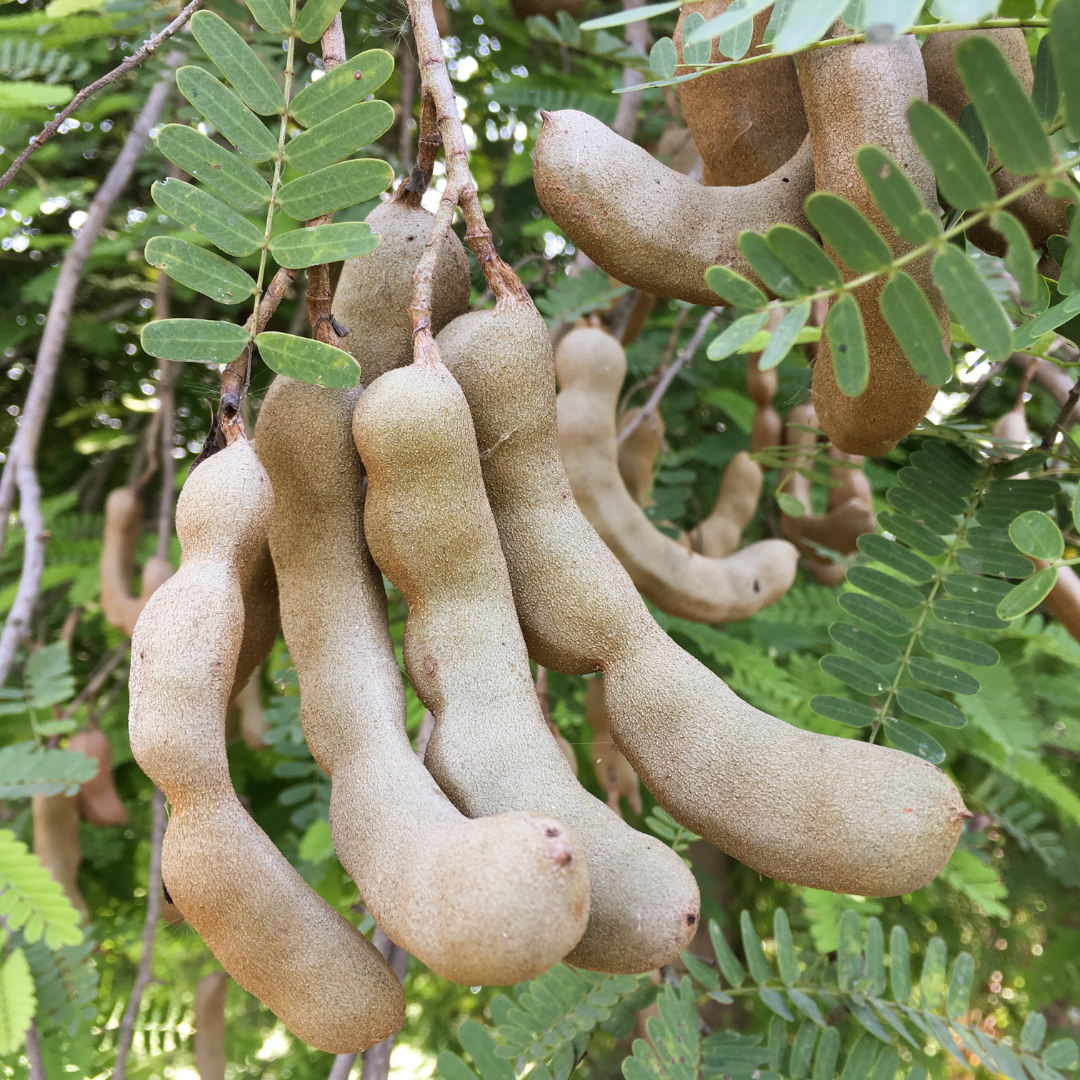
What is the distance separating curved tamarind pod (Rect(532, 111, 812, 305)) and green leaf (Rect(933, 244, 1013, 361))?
0.19m

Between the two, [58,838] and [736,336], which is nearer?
[736,336]

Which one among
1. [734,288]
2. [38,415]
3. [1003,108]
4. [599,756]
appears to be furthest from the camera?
[599,756]

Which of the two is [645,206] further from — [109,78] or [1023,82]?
[109,78]

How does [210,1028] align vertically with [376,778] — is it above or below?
below

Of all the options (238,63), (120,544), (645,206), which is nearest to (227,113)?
(238,63)

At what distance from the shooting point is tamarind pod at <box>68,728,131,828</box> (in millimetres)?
1465

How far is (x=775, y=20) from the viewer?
633 millimetres

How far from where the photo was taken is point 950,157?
1.53 feet

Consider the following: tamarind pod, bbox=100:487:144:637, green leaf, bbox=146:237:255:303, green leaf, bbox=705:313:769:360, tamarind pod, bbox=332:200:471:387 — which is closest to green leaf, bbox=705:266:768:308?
green leaf, bbox=705:313:769:360

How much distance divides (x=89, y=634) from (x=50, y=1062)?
0.99 m

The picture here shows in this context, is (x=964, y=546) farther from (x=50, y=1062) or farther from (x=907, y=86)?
(x=50, y=1062)

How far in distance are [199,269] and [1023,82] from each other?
61 cm

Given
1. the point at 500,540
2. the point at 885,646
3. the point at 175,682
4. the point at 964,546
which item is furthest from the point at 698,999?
the point at 175,682

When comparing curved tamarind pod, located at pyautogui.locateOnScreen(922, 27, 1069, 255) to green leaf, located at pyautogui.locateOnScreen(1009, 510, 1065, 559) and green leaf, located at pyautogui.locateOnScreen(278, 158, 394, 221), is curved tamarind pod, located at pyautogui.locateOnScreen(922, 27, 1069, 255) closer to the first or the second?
green leaf, located at pyautogui.locateOnScreen(1009, 510, 1065, 559)
